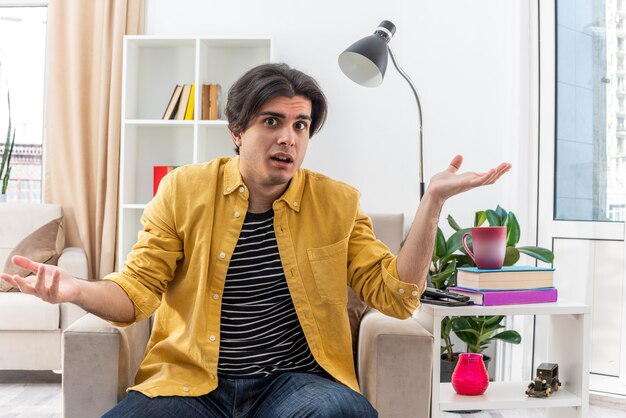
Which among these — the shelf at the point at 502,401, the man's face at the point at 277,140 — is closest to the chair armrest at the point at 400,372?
the shelf at the point at 502,401

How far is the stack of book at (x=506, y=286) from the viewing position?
80.4 inches

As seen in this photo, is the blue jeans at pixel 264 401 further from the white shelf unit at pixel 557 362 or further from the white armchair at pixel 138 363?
the white shelf unit at pixel 557 362

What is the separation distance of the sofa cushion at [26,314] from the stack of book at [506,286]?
185 cm

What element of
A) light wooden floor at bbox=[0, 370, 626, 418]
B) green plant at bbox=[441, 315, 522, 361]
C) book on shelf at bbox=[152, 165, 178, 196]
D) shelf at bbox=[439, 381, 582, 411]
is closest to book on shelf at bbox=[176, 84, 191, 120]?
book on shelf at bbox=[152, 165, 178, 196]

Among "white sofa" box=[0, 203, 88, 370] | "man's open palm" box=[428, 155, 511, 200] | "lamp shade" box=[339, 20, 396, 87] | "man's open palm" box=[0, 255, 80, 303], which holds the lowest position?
"white sofa" box=[0, 203, 88, 370]

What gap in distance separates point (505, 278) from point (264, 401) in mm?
833

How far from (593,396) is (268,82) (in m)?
2.18

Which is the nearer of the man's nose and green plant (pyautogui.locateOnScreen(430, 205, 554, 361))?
the man's nose

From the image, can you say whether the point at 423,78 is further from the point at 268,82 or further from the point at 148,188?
the point at 268,82

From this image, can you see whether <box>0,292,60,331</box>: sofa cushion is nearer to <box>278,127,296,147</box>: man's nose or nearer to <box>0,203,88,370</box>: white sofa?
<box>0,203,88,370</box>: white sofa

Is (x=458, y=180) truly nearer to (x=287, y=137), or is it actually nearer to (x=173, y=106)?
(x=287, y=137)

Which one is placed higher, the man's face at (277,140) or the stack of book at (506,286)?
the man's face at (277,140)

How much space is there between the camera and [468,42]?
3627 millimetres

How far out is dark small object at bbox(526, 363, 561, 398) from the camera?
211 cm
